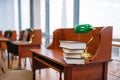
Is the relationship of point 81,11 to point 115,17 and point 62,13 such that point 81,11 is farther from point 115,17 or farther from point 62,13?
point 115,17

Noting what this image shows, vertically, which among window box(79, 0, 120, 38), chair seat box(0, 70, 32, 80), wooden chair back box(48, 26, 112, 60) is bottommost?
chair seat box(0, 70, 32, 80)

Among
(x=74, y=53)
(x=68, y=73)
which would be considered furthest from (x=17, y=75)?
(x=74, y=53)

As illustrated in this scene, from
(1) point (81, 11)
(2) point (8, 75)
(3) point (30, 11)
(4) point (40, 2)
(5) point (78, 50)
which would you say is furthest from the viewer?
(3) point (30, 11)

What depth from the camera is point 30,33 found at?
13.3 feet

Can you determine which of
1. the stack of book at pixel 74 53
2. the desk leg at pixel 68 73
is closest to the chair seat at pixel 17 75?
the desk leg at pixel 68 73

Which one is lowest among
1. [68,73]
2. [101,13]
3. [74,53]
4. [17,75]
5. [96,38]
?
[17,75]

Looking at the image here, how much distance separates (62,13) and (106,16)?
1483 mm

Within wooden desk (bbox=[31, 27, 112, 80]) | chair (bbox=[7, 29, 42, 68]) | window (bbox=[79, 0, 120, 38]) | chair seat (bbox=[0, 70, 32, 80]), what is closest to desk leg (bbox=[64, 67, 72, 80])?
wooden desk (bbox=[31, 27, 112, 80])

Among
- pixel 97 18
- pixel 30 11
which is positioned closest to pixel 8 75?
pixel 97 18

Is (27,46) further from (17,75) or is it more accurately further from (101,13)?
(101,13)

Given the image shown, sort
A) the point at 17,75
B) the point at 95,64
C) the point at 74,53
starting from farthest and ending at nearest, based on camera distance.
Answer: the point at 17,75 → the point at 95,64 → the point at 74,53

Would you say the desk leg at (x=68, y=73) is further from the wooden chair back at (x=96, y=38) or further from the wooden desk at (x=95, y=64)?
the wooden chair back at (x=96, y=38)

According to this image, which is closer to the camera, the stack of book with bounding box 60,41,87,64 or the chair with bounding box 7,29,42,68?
the stack of book with bounding box 60,41,87,64

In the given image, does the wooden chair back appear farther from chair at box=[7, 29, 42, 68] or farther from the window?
chair at box=[7, 29, 42, 68]
